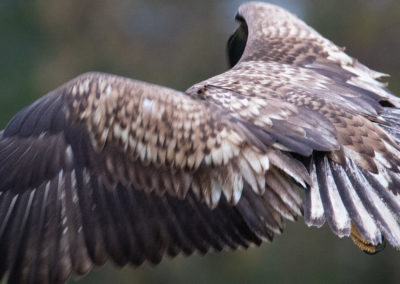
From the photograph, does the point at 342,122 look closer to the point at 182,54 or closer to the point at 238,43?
the point at 238,43

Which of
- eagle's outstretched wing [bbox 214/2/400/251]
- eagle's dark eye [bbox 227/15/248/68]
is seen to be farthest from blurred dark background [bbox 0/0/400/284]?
eagle's outstretched wing [bbox 214/2/400/251]

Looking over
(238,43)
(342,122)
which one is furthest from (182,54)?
(342,122)

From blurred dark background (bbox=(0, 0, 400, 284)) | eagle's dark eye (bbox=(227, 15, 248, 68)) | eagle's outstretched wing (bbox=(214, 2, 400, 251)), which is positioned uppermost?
eagle's outstretched wing (bbox=(214, 2, 400, 251))

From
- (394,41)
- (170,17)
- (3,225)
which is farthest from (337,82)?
(170,17)

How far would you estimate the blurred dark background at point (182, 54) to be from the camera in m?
10.8

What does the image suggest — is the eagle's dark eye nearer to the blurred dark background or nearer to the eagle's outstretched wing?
the eagle's outstretched wing

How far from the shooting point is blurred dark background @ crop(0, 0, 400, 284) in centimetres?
1080

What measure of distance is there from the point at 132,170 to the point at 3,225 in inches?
25.8

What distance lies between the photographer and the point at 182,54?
12531 mm

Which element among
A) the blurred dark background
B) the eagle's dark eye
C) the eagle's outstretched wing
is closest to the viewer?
the eagle's outstretched wing

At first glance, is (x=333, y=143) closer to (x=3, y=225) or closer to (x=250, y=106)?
(x=250, y=106)

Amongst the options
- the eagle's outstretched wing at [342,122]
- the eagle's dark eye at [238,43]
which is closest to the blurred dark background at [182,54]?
the eagle's dark eye at [238,43]

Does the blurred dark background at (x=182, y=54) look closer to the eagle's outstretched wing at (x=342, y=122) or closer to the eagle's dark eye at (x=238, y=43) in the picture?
the eagle's dark eye at (x=238, y=43)

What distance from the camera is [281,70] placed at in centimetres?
574
